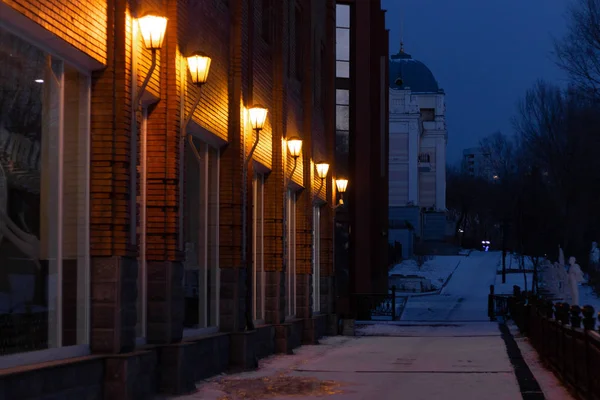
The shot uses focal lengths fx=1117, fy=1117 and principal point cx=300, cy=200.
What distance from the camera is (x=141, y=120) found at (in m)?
14.4

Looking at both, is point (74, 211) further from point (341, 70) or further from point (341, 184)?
point (341, 70)

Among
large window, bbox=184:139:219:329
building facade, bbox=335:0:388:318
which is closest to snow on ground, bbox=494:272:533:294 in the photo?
building facade, bbox=335:0:388:318

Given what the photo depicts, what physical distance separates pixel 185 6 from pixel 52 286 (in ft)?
18.0

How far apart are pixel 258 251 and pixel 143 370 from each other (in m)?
9.60

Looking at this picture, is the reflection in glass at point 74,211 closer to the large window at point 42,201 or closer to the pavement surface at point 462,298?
the large window at point 42,201

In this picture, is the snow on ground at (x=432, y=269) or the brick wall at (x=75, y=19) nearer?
the brick wall at (x=75, y=19)

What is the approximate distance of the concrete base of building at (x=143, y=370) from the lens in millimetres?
10281

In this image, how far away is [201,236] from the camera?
17781 mm

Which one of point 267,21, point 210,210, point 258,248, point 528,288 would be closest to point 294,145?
point 258,248

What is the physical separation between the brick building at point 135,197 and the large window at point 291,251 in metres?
2.95

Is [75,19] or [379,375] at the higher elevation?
[75,19]

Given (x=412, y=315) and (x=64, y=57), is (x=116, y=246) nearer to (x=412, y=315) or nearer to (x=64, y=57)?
(x=64, y=57)

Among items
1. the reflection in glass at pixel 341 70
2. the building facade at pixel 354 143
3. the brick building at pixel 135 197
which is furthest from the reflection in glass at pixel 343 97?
the brick building at pixel 135 197

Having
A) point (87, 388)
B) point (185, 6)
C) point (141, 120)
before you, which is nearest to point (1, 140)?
point (87, 388)
